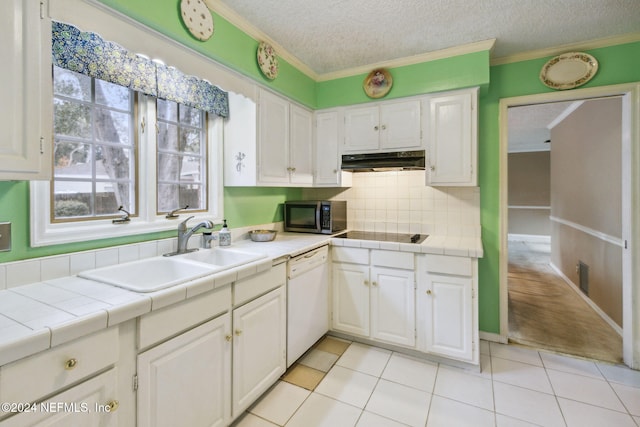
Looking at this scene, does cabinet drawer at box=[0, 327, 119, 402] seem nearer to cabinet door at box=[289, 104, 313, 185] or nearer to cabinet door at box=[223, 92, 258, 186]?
cabinet door at box=[223, 92, 258, 186]

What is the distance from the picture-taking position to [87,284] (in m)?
1.30

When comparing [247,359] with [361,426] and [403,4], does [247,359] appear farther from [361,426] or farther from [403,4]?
[403,4]

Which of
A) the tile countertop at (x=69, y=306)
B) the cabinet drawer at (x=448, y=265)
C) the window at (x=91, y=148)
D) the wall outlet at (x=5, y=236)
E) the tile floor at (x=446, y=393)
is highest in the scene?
the window at (x=91, y=148)

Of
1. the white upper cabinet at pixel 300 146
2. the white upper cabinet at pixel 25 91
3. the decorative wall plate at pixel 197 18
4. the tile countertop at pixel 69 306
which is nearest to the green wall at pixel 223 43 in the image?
the decorative wall plate at pixel 197 18

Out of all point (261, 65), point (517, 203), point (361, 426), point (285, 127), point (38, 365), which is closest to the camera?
point (38, 365)

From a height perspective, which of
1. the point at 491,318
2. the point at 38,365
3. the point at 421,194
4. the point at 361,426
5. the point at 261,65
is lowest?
the point at 361,426

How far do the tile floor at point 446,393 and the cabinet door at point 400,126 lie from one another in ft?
5.84

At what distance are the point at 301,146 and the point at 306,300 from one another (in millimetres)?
1414

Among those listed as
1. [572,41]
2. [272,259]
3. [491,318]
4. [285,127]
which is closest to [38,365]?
[272,259]

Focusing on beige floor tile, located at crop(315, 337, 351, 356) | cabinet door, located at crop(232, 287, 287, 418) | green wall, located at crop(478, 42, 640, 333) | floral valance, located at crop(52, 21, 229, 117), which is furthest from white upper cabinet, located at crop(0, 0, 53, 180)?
green wall, located at crop(478, 42, 640, 333)

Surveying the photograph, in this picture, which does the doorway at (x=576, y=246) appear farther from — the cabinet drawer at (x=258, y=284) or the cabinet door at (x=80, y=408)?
the cabinet door at (x=80, y=408)

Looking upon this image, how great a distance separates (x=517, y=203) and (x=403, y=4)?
307 inches

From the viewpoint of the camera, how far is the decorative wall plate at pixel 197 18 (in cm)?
162

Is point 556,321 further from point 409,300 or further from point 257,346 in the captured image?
point 257,346
